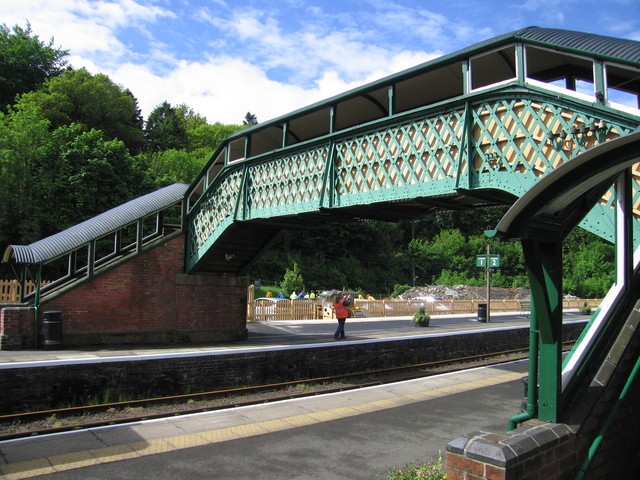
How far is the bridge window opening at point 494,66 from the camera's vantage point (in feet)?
31.0

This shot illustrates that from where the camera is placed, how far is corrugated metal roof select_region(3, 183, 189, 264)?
45.1ft

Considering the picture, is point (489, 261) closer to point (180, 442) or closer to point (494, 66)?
point (494, 66)

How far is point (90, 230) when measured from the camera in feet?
49.1

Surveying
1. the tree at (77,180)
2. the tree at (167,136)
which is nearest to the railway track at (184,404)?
the tree at (77,180)

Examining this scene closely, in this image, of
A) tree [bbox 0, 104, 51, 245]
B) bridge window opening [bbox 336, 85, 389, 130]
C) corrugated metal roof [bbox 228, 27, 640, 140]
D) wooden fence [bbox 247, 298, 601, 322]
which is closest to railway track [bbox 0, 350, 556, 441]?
bridge window opening [bbox 336, 85, 389, 130]

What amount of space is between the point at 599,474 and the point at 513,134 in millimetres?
5840

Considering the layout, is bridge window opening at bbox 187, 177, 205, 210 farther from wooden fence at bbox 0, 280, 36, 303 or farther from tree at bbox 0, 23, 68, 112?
tree at bbox 0, 23, 68, 112

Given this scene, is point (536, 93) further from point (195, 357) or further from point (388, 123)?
point (195, 357)

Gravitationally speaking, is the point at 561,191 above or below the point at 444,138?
below

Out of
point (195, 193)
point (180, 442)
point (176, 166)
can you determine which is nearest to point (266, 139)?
point (195, 193)

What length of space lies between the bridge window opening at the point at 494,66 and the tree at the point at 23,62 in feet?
172

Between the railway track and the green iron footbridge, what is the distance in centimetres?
417

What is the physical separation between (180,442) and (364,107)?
899 centimetres

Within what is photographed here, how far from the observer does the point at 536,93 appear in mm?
8148
